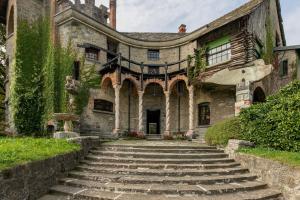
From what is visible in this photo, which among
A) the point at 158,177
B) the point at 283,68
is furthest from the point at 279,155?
the point at 283,68

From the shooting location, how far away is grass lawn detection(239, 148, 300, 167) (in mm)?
6793

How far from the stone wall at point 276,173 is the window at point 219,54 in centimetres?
870

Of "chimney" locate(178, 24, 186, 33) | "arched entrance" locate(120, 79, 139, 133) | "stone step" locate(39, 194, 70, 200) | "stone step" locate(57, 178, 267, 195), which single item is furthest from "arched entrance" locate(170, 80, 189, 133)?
"stone step" locate(39, 194, 70, 200)

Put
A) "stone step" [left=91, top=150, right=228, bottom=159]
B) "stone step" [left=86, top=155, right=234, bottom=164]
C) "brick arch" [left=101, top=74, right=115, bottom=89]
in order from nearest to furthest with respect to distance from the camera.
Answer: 1. "stone step" [left=86, top=155, right=234, bottom=164]
2. "stone step" [left=91, top=150, right=228, bottom=159]
3. "brick arch" [left=101, top=74, right=115, bottom=89]

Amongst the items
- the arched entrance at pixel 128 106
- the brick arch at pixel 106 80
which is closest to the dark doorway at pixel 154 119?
the arched entrance at pixel 128 106

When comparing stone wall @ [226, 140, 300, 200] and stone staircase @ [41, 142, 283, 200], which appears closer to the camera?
stone staircase @ [41, 142, 283, 200]

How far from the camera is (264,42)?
16.7 m

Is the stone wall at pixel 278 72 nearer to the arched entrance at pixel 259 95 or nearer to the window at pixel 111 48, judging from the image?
the arched entrance at pixel 259 95

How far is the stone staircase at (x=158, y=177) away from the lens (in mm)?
6324

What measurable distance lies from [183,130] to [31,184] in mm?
13745

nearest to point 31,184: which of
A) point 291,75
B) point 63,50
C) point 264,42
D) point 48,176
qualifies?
point 48,176

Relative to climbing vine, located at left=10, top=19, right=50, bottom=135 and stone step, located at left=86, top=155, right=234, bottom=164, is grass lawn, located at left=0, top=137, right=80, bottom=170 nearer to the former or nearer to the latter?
stone step, located at left=86, top=155, right=234, bottom=164

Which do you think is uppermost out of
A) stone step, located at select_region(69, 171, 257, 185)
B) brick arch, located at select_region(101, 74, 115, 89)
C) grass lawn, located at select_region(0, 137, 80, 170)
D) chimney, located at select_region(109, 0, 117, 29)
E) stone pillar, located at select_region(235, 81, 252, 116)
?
chimney, located at select_region(109, 0, 117, 29)

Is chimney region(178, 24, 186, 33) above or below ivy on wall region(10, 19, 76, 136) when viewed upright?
above
